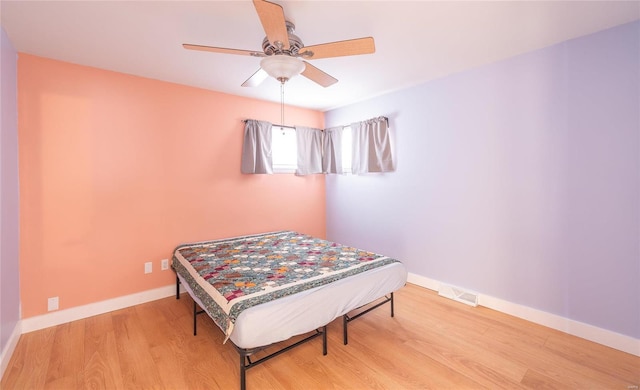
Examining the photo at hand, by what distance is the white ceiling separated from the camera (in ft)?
5.95

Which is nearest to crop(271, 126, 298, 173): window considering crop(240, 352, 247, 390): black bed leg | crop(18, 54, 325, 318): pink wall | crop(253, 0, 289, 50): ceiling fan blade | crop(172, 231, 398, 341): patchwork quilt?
crop(18, 54, 325, 318): pink wall

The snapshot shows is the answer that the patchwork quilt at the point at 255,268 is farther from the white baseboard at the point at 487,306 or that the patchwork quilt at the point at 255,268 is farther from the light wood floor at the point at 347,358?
the white baseboard at the point at 487,306

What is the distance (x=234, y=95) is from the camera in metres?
3.57

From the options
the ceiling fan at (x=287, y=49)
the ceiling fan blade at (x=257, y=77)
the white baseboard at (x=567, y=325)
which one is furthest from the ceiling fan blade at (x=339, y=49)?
the white baseboard at (x=567, y=325)

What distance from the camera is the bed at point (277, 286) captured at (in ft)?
5.32

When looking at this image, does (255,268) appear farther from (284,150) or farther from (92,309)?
(284,150)

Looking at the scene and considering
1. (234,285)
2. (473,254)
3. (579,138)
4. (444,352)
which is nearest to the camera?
(234,285)

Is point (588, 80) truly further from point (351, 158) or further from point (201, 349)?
point (201, 349)

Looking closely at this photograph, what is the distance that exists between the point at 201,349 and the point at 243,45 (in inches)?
96.7

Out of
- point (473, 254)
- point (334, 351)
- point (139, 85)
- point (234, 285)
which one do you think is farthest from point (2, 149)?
point (473, 254)

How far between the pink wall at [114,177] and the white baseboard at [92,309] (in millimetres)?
57

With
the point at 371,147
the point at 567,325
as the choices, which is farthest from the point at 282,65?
the point at 567,325

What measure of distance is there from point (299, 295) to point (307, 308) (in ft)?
0.31

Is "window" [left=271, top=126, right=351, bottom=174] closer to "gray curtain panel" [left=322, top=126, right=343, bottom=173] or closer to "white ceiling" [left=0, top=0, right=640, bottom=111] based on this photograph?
"gray curtain panel" [left=322, top=126, right=343, bottom=173]
